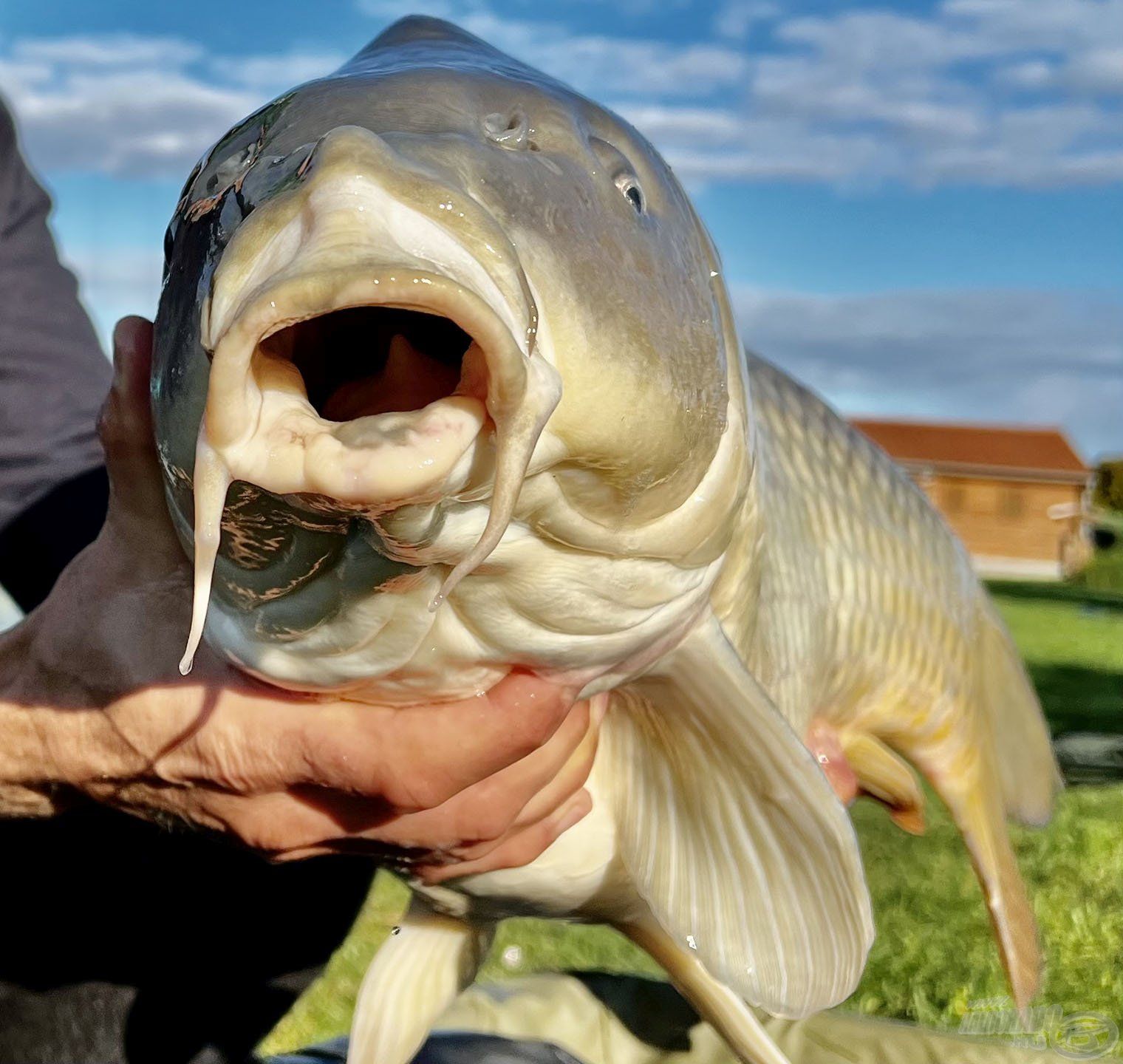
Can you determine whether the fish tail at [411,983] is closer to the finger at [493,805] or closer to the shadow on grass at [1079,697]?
the finger at [493,805]

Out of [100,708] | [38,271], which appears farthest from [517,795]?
[38,271]

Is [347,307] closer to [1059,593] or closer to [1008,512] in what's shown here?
[1059,593]

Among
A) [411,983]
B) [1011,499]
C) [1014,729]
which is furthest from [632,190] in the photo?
[1011,499]

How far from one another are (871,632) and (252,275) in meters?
1.10

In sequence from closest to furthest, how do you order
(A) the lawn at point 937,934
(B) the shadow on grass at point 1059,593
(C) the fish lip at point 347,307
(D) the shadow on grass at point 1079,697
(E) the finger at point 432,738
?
1. (C) the fish lip at point 347,307
2. (E) the finger at point 432,738
3. (A) the lawn at point 937,934
4. (D) the shadow on grass at point 1079,697
5. (B) the shadow on grass at point 1059,593

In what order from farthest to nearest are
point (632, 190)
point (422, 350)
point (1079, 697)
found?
point (1079, 697), point (632, 190), point (422, 350)

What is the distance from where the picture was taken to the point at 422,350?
689mm

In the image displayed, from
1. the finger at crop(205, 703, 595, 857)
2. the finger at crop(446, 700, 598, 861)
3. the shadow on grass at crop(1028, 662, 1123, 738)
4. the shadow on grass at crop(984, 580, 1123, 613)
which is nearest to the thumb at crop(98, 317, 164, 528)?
the finger at crop(205, 703, 595, 857)

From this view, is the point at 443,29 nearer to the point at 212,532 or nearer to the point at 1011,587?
the point at 212,532

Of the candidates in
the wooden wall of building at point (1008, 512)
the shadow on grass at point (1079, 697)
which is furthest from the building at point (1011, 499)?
the shadow on grass at point (1079, 697)

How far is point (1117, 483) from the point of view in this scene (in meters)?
26.1

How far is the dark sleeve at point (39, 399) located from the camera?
5.36 feet

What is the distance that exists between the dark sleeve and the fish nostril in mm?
1015

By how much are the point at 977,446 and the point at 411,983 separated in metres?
23.2
